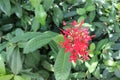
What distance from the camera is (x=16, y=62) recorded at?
1490 millimetres

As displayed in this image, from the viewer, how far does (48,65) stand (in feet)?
5.44

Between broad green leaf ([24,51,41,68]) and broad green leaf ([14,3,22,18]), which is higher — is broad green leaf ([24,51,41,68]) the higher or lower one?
the lower one

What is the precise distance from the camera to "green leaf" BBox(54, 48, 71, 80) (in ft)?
4.50

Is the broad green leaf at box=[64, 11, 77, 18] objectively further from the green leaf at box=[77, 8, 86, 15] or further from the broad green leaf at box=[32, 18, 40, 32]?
the broad green leaf at box=[32, 18, 40, 32]

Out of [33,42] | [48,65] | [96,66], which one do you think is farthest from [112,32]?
[33,42]

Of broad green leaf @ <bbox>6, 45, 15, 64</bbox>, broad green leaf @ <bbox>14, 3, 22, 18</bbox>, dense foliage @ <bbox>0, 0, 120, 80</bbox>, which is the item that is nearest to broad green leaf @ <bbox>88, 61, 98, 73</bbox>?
dense foliage @ <bbox>0, 0, 120, 80</bbox>

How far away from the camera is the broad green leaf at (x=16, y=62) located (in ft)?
4.84

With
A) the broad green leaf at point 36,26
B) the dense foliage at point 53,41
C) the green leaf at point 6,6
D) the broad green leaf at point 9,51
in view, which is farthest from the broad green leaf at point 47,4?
the broad green leaf at point 9,51

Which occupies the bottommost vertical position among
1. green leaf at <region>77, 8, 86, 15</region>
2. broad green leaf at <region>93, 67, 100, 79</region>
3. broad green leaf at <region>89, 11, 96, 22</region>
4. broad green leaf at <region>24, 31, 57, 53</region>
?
broad green leaf at <region>93, 67, 100, 79</region>

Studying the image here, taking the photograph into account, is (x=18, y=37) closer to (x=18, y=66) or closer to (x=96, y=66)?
Result: (x=18, y=66)

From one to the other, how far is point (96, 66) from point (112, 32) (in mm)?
295

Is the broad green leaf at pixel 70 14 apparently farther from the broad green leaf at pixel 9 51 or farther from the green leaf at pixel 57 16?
the broad green leaf at pixel 9 51

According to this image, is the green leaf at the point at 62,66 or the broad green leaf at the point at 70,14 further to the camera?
the broad green leaf at the point at 70,14

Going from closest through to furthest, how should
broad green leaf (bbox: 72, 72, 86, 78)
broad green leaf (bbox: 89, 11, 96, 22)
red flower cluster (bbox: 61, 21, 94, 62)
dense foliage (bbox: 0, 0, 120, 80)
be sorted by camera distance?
red flower cluster (bbox: 61, 21, 94, 62)
dense foliage (bbox: 0, 0, 120, 80)
broad green leaf (bbox: 72, 72, 86, 78)
broad green leaf (bbox: 89, 11, 96, 22)
